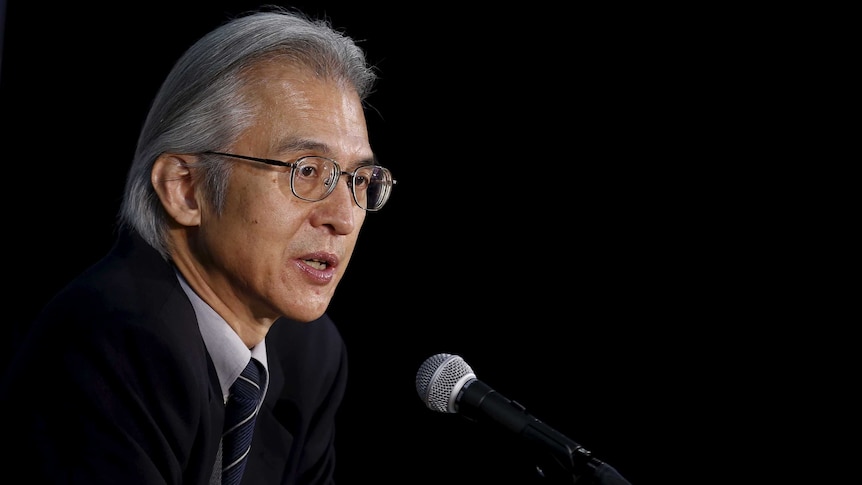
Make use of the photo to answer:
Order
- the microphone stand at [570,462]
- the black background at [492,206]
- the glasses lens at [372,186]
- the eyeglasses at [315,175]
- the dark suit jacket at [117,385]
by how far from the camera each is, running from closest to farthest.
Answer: the microphone stand at [570,462] < the dark suit jacket at [117,385] < the eyeglasses at [315,175] < the glasses lens at [372,186] < the black background at [492,206]

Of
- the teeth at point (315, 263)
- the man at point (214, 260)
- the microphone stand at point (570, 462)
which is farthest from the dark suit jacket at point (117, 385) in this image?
the microphone stand at point (570, 462)

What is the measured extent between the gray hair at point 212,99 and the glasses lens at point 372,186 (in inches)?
9.4

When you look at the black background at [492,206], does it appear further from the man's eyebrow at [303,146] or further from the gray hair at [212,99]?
the man's eyebrow at [303,146]

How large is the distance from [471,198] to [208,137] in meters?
1.28

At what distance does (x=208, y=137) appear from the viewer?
1725 mm

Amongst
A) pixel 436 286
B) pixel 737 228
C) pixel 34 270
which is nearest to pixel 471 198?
pixel 436 286

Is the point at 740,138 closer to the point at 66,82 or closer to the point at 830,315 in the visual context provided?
the point at 830,315

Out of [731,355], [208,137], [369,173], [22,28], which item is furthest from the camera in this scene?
[731,355]

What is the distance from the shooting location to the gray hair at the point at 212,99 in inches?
67.9

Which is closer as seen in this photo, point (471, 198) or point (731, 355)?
point (731, 355)

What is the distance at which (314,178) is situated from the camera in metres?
1.75

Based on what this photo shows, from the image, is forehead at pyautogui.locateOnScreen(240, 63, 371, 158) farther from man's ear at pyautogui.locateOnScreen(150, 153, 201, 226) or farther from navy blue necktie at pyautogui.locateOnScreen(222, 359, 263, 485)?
navy blue necktie at pyautogui.locateOnScreen(222, 359, 263, 485)

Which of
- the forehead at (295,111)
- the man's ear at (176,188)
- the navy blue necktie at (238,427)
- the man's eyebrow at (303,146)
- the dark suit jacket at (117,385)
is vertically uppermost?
the forehead at (295,111)

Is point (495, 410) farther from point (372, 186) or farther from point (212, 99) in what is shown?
point (212, 99)
